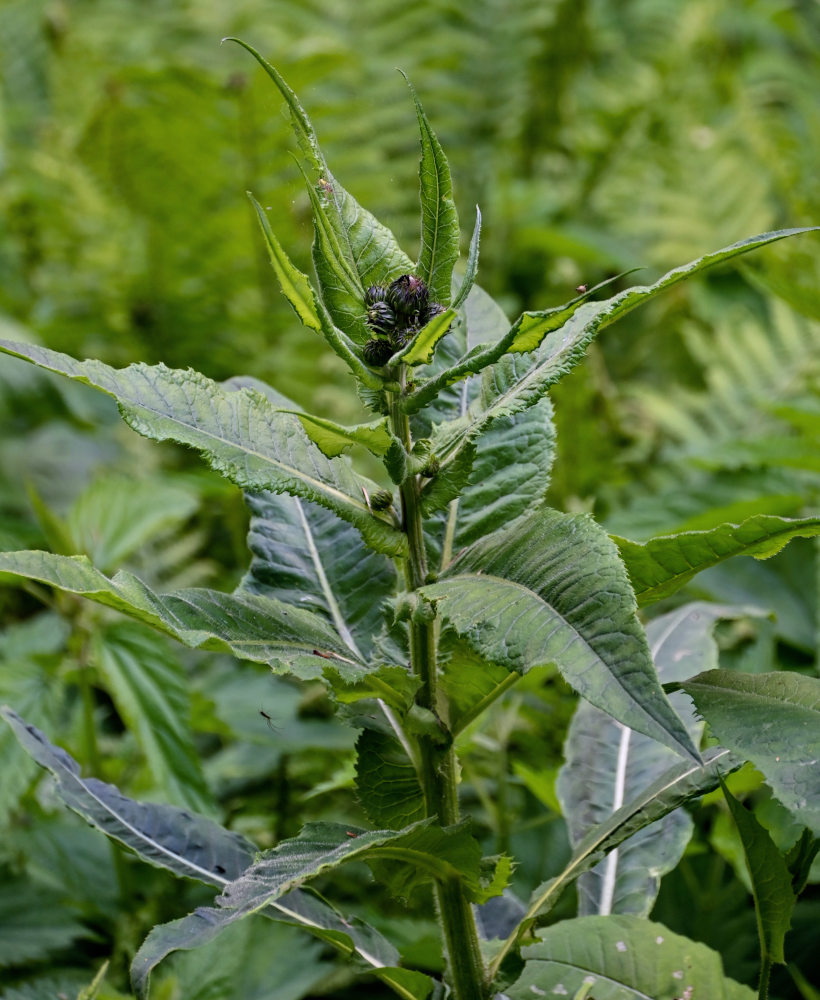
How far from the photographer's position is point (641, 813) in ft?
2.27

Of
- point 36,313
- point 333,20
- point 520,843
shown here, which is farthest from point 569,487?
point 333,20

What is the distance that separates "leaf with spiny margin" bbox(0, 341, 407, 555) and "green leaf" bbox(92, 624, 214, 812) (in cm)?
52

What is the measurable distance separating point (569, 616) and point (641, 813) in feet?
0.70

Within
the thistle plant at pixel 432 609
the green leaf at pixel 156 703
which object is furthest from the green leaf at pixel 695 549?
the green leaf at pixel 156 703

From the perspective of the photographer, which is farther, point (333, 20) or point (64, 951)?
point (333, 20)

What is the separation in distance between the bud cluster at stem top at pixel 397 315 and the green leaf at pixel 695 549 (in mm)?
186

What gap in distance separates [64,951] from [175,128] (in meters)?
1.72

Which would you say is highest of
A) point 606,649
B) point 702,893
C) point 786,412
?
point 606,649

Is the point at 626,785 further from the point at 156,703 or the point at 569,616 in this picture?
the point at 156,703

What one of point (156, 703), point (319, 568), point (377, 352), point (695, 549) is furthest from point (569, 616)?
point (156, 703)

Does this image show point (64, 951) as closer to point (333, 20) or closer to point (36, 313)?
point (36, 313)

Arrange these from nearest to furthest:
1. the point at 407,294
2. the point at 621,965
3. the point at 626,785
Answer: the point at 407,294 → the point at 621,965 → the point at 626,785

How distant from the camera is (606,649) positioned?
20.6 inches

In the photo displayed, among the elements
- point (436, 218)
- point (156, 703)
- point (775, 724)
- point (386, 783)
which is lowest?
point (156, 703)
